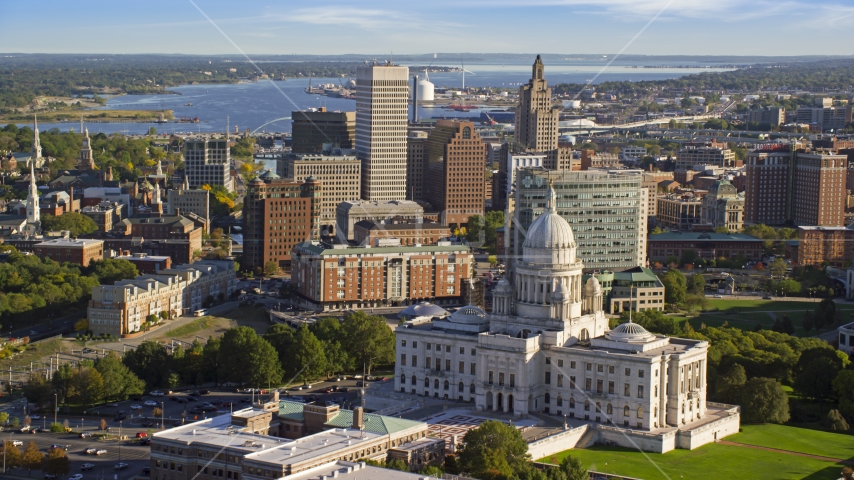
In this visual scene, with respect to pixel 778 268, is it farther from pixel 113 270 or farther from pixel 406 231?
pixel 113 270

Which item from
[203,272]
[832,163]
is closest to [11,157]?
[203,272]

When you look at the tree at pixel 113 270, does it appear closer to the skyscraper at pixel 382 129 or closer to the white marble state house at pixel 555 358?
the white marble state house at pixel 555 358

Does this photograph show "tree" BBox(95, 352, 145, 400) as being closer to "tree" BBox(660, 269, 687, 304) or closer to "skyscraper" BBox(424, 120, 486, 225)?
"tree" BBox(660, 269, 687, 304)

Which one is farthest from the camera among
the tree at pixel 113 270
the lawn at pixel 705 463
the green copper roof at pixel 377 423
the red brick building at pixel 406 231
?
the red brick building at pixel 406 231

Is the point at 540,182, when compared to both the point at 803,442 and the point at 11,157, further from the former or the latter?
Answer: the point at 11,157

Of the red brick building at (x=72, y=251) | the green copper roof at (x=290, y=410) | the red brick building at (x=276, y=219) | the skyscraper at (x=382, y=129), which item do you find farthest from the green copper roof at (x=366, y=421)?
the skyscraper at (x=382, y=129)
